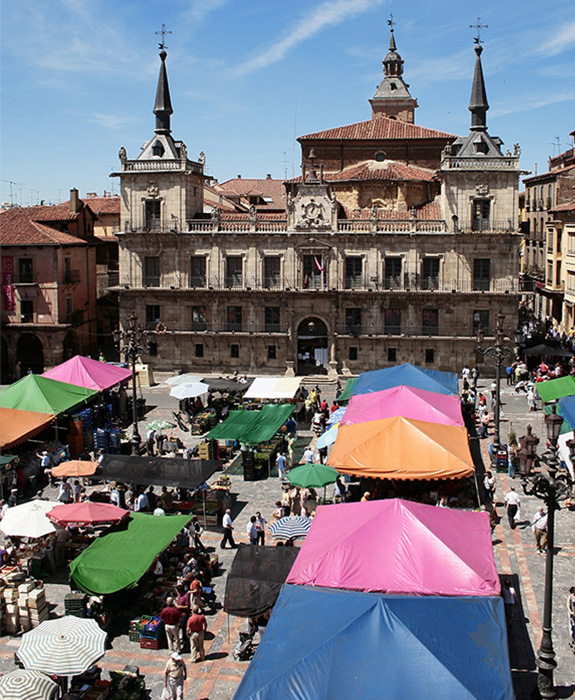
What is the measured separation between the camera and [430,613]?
1264 centimetres

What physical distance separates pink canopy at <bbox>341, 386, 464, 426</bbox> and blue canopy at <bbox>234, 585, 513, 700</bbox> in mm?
12192

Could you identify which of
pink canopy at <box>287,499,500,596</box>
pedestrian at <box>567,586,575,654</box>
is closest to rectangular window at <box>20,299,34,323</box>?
pink canopy at <box>287,499,500,596</box>

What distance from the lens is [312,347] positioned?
152ft

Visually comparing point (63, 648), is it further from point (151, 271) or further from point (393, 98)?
point (393, 98)

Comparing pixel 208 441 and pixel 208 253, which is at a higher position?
pixel 208 253

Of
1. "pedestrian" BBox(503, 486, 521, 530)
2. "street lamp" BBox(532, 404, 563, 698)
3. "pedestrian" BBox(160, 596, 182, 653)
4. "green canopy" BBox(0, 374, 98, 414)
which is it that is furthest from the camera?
"green canopy" BBox(0, 374, 98, 414)

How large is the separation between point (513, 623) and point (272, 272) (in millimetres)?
31198

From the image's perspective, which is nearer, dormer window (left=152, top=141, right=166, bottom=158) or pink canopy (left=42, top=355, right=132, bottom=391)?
pink canopy (left=42, top=355, right=132, bottom=391)

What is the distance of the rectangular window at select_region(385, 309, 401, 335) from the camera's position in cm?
4488

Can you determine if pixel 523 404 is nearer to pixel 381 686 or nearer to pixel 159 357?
pixel 159 357

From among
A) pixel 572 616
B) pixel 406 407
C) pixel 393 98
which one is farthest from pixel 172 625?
pixel 393 98

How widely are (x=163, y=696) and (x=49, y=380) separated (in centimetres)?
1966

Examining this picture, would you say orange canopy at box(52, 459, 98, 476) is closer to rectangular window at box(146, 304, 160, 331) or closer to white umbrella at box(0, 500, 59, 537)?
white umbrella at box(0, 500, 59, 537)

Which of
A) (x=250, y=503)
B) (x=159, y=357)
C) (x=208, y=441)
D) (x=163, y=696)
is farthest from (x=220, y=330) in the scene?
(x=163, y=696)
